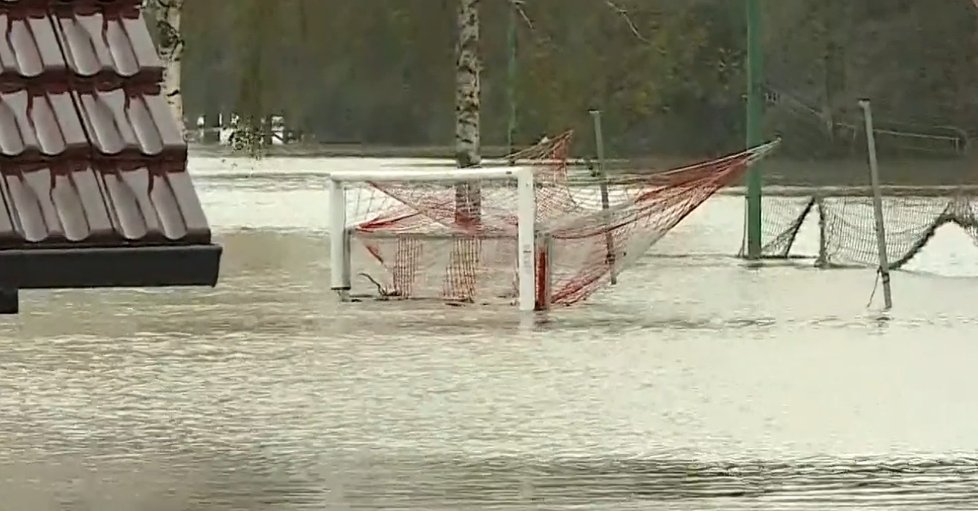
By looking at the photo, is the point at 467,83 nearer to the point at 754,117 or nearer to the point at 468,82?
the point at 468,82

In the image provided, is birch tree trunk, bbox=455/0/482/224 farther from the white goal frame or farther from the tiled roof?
the tiled roof

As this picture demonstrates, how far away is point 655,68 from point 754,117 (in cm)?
2571

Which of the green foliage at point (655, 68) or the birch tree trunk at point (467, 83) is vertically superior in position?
the green foliage at point (655, 68)

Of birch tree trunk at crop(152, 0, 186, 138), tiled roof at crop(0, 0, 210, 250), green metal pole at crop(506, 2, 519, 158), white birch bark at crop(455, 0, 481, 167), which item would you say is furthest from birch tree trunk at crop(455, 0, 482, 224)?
tiled roof at crop(0, 0, 210, 250)

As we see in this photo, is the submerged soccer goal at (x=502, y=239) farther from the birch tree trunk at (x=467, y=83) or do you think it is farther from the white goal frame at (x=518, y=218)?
the birch tree trunk at (x=467, y=83)

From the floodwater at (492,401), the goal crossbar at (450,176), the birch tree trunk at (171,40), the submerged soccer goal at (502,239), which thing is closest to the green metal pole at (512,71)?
the birch tree trunk at (171,40)

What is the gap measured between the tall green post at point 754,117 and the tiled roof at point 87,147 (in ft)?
57.6

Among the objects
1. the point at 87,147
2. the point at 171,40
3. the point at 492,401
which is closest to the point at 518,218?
the point at 492,401

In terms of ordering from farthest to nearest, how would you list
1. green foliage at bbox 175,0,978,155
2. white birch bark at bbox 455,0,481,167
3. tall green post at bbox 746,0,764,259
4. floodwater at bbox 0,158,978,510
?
green foliage at bbox 175,0,978,155
white birch bark at bbox 455,0,481,167
tall green post at bbox 746,0,764,259
floodwater at bbox 0,158,978,510

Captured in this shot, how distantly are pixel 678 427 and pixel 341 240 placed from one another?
8.12 metres

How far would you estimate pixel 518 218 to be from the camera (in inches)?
669

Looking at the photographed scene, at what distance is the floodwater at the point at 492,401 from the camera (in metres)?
8.70

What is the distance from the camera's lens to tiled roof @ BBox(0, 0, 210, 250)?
4.71m

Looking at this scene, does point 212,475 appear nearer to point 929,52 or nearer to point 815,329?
point 815,329
